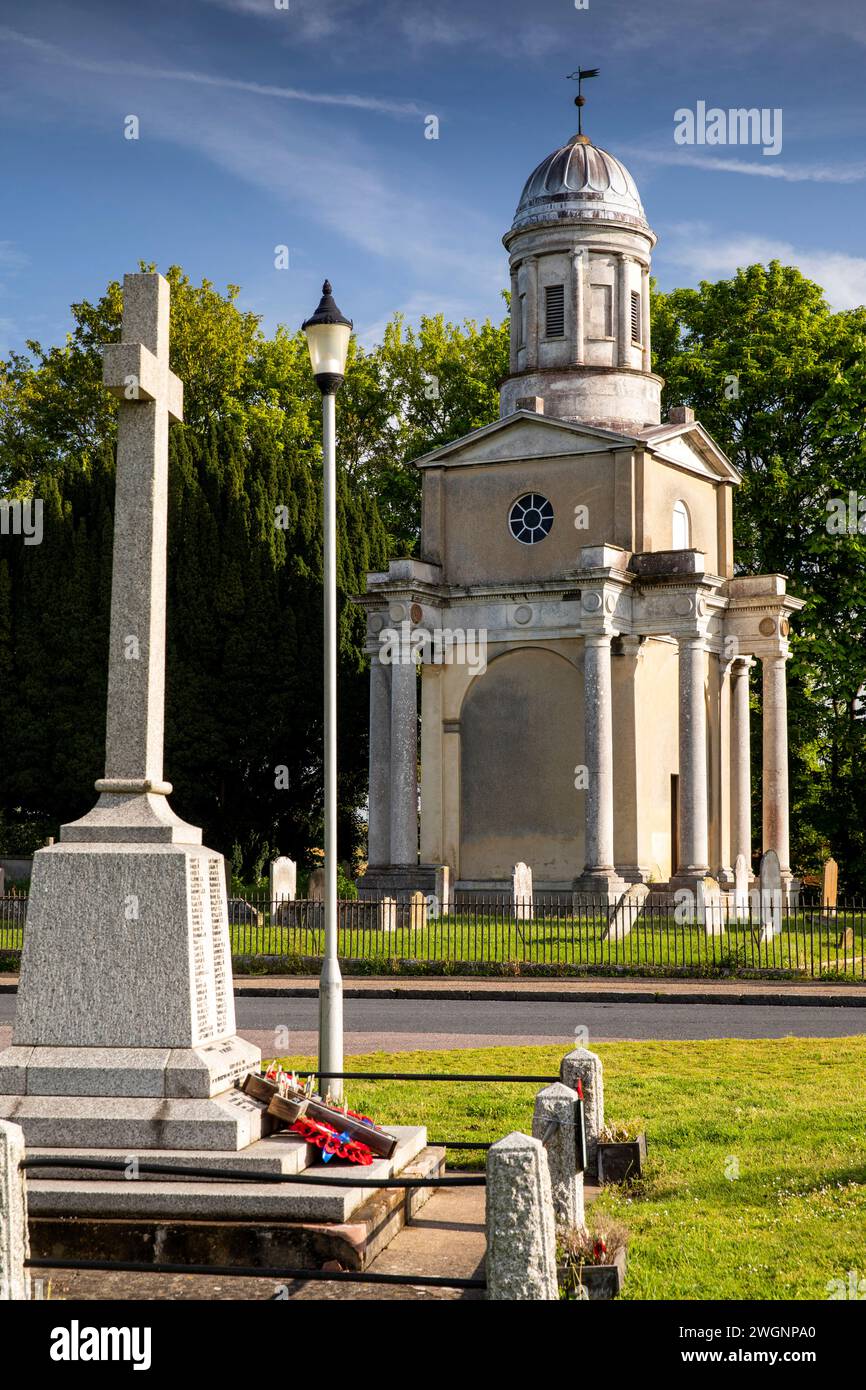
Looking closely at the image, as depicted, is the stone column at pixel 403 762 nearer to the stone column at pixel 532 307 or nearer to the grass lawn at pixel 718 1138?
the stone column at pixel 532 307

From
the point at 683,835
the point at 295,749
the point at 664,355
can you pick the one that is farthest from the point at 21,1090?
the point at 664,355

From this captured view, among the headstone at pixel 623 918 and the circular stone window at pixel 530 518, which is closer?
the headstone at pixel 623 918

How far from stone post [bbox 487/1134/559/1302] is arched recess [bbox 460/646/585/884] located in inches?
1145

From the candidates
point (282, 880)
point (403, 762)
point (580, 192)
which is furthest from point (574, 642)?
point (580, 192)

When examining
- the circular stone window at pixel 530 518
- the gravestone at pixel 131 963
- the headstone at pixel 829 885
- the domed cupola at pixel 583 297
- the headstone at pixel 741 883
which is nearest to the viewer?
the gravestone at pixel 131 963

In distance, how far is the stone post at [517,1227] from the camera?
6.35 m

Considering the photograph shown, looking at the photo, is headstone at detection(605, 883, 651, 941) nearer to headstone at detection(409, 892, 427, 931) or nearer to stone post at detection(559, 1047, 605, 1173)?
headstone at detection(409, 892, 427, 931)

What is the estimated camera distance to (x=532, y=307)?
39812mm

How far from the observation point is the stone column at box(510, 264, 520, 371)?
40.3m

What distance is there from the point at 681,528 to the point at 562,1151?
A: 31151 mm

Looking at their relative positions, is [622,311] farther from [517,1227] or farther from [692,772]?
A: [517,1227]

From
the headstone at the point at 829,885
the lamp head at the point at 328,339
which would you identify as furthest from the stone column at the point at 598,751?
the lamp head at the point at 328,339

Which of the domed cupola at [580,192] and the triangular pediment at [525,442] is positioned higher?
the domed cupola at [580,192]

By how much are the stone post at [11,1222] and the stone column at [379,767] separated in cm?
2923
